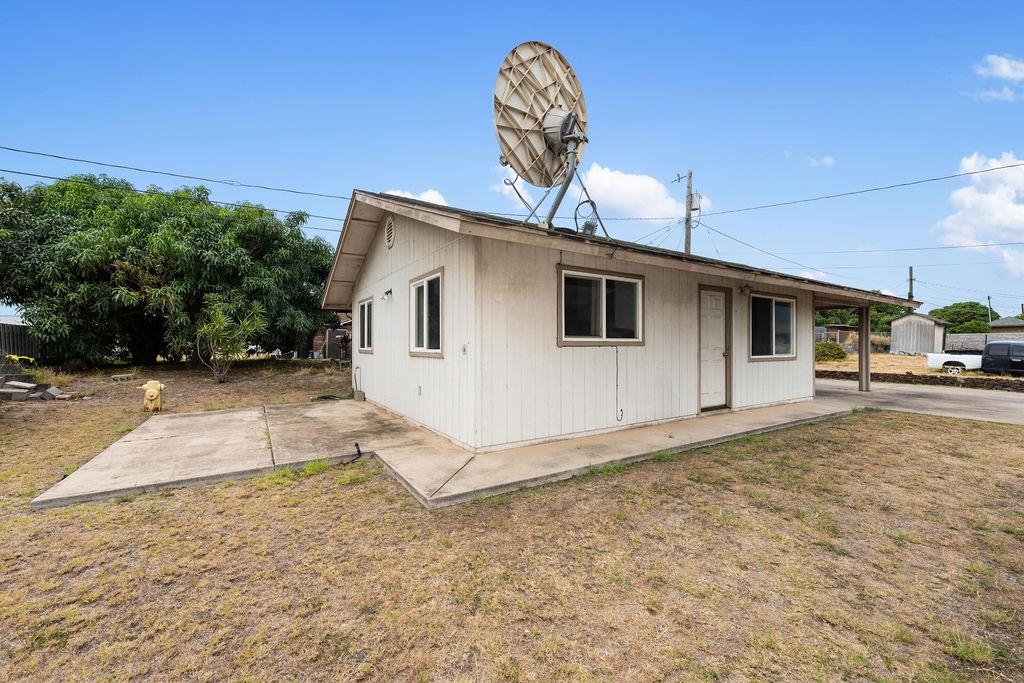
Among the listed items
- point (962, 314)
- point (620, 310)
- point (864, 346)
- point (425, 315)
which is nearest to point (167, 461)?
point (425, 315)

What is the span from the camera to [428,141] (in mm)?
14945

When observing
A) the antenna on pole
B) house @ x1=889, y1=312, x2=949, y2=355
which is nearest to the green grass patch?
the antenna on pole

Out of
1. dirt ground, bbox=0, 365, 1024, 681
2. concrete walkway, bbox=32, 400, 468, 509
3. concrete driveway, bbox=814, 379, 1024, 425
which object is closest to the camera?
dirt ground, bbox=0, 365, 1024, 681

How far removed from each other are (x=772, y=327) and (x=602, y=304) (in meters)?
4.45

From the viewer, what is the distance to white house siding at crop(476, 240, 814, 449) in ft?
15.4

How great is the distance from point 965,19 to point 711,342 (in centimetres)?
1133

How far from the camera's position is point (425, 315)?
237 inches

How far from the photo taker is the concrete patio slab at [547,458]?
11.9ft

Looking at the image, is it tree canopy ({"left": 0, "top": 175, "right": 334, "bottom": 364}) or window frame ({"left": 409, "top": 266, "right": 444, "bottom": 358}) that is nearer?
window frame ({"left": 409, "top": 266, "right": 444, "bottom": 358})

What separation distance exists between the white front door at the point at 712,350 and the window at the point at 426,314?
13.8 feet

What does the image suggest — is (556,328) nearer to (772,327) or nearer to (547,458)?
(547,458)

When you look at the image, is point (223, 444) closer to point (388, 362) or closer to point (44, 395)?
point (388, 362)

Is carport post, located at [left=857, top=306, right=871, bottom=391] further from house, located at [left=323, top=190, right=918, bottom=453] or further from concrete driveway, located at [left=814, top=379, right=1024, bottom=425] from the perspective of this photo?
house, located at [left=323, top=190, right=918, bottom=453]

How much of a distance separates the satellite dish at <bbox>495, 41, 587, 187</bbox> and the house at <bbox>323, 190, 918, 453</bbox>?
41.6 inches
